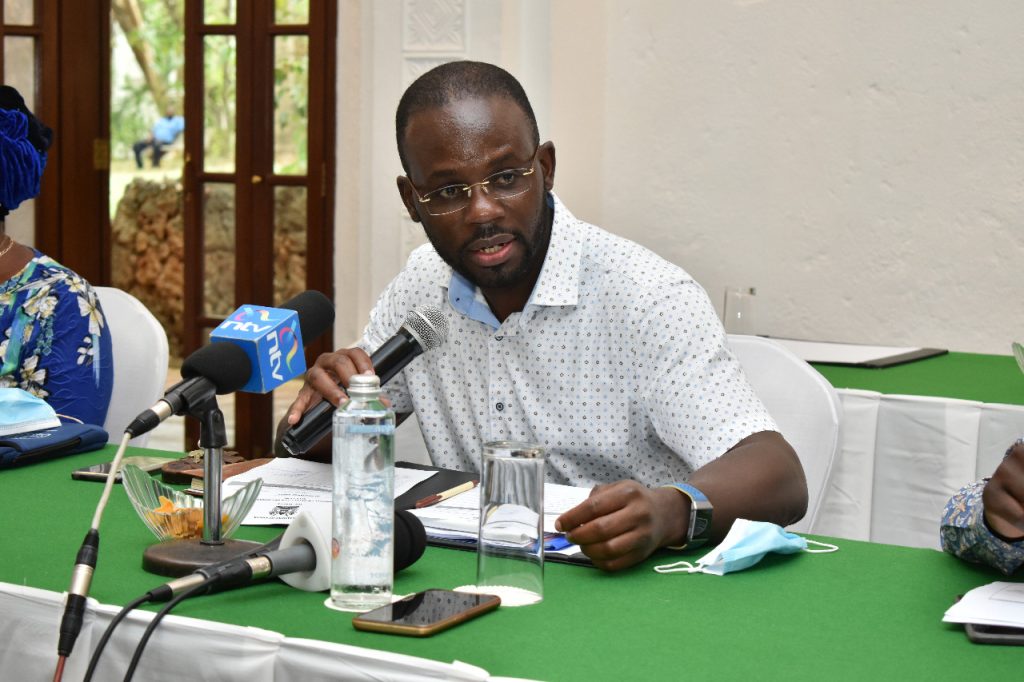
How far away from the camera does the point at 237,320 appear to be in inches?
56.8

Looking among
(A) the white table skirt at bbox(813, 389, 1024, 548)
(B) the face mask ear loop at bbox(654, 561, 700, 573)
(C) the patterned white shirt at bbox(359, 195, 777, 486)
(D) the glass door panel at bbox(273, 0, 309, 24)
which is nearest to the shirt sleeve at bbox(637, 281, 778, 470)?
(C) the patterned white shirt at bbox(359, 195, 777, 486)

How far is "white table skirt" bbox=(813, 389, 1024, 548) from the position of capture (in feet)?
Answer: 8.70

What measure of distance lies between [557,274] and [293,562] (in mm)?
898

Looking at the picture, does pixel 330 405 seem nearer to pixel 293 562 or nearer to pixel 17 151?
pixel 293 562

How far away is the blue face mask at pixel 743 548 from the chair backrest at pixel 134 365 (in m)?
1.48

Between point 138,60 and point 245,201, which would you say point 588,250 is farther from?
point 138,60

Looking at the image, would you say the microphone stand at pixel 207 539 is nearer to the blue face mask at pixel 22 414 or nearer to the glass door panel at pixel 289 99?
the blue face mask at pixel 22 414

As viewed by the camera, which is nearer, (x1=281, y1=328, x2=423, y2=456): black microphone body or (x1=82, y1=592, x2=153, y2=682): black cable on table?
(x1=82, y1=592, x2=153, y2=682): black cable on table

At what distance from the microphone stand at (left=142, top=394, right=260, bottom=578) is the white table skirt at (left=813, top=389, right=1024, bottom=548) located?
1540mm

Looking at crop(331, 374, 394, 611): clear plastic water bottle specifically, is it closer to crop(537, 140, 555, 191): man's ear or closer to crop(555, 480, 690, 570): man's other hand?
crop(555, 480, 690, 570): man's other hand

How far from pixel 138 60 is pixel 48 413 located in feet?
28.4

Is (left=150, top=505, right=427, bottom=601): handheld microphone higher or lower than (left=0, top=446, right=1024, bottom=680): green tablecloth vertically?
higher

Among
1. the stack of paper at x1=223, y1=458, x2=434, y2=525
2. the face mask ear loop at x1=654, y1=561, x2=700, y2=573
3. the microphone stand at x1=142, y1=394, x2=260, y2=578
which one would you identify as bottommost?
the stack of paper at x1=223, y1=458, x2=434, y2=525

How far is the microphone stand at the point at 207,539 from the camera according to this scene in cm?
139
